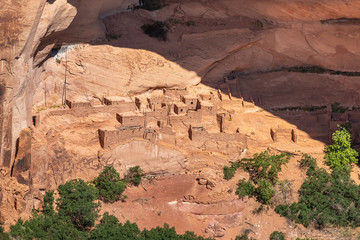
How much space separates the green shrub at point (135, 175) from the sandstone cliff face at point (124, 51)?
0.69 meters

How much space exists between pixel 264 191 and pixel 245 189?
29.4 inches

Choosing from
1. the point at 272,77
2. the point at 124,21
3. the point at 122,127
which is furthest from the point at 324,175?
the point at 124,21

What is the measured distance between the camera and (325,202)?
28219 millimetres

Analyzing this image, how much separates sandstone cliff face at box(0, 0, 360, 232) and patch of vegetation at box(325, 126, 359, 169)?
401 cm

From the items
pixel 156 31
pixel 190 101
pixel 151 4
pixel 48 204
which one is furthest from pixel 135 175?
pixel 151 4

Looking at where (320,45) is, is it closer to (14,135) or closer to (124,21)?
(124,21)

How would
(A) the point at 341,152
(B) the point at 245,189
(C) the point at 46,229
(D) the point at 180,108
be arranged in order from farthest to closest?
(A) the point at 341,152, (D) the point at 180,108, (B) the point at 245,189, (C) the point at 46,229

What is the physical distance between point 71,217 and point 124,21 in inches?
366

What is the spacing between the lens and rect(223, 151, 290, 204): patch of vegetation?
1097 inches

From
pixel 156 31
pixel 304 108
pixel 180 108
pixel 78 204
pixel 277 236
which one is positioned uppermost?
pixel 156 31

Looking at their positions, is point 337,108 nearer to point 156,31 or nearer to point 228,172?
point 228,172

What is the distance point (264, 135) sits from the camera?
1187 inches

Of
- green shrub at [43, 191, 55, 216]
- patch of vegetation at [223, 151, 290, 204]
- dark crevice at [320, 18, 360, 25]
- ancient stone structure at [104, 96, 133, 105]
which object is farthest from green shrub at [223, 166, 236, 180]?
dark crevice at [320, 18, 360, 25]

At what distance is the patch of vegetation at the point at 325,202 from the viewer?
27781 mm
